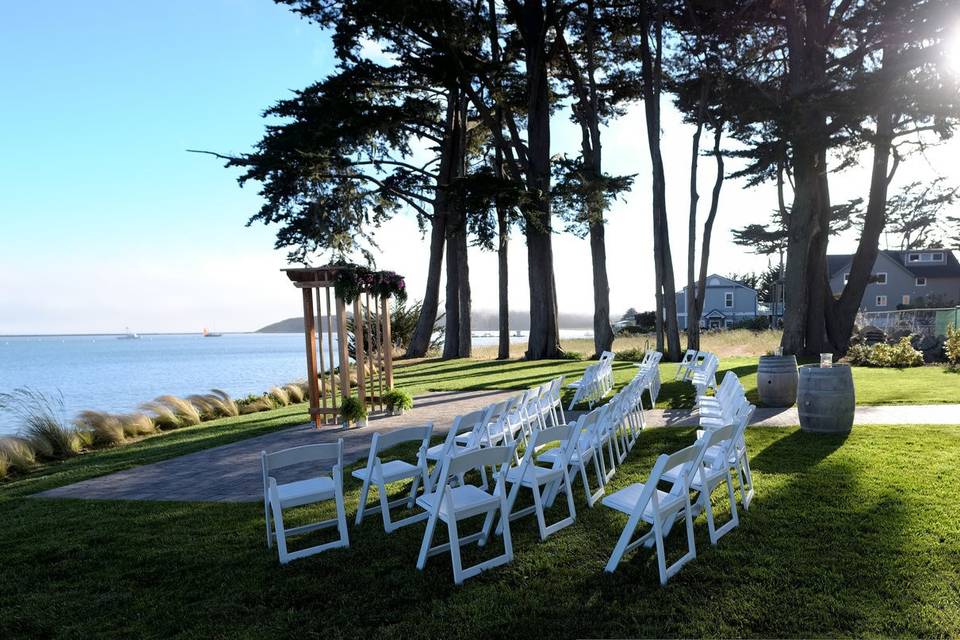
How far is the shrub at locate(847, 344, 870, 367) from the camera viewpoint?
16.1m

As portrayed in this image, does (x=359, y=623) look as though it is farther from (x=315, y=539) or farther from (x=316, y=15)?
(x=316, y=15)

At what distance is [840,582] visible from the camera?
3.25m

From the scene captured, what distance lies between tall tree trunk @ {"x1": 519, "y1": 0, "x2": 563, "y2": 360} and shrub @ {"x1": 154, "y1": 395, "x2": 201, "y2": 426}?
41.5 ft

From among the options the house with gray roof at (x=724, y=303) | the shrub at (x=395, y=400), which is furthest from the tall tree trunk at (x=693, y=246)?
the house with gray roof at (x=724, y=303)

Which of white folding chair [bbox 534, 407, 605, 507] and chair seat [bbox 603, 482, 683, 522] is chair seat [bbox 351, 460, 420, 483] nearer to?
white folding chair [bbox 534, 407, 605, 507]

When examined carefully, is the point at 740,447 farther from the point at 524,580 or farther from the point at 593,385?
the point at 593,385

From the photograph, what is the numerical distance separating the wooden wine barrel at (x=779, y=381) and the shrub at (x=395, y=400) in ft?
20.4

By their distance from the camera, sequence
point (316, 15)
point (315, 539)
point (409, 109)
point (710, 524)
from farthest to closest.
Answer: point (409, 109) → point (316, 15) → point (315, 539) → point (710, 524)

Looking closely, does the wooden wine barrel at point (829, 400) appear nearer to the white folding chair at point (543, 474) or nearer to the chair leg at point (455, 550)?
the white folding chair at point (543, 474)

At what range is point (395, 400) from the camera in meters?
10.3

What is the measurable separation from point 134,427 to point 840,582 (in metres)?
11.5

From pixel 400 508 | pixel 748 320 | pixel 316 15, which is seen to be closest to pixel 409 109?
pixel 316 15

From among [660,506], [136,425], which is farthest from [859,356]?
[136,425]

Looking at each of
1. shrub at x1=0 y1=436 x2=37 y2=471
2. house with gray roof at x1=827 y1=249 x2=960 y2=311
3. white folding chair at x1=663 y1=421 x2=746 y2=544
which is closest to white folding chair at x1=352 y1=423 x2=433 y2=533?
white folding chair at x1=663 y1=421 x2=746 y2=544
